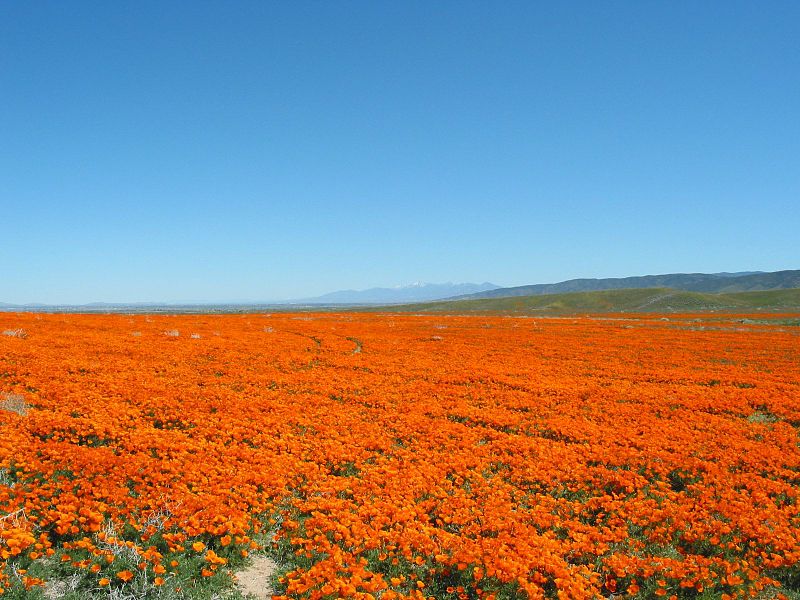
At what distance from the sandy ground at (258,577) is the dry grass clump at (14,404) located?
946 centimetres

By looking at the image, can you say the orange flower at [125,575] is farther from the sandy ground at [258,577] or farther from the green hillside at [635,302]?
the green hillside at [635,302]

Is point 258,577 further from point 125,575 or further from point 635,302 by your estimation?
point 635,302

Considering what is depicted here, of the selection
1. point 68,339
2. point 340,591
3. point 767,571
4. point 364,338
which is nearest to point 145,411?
point 340,591

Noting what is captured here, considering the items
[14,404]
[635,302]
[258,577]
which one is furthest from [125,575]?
[635,302]

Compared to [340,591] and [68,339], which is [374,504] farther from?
[68,339]

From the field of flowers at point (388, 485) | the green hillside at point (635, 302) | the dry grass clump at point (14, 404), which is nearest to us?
the field of flowers at point (388, 485)

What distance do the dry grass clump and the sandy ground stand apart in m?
9.46

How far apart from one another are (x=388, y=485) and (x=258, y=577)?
3.45 m

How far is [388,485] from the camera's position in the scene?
9.89 metres

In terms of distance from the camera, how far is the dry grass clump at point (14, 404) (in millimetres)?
12896

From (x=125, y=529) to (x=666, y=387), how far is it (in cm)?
2241

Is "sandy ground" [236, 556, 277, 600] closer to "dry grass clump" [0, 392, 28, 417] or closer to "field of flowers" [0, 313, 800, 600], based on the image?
"field of flowers" [0, 313, 800, 600]

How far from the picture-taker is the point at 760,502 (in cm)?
979

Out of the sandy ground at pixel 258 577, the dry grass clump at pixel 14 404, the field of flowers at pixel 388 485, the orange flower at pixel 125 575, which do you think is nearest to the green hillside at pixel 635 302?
the field of flowers at pixel 388 485
